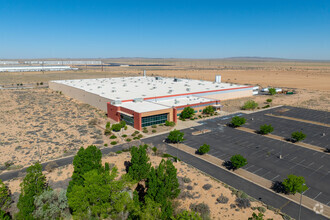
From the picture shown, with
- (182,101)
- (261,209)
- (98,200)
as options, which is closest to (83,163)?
(98,200)

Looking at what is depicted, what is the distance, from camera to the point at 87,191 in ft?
72.1

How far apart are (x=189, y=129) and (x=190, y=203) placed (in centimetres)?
3034

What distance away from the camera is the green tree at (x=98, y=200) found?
842 inches

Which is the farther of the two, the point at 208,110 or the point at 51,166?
the point at 208,110

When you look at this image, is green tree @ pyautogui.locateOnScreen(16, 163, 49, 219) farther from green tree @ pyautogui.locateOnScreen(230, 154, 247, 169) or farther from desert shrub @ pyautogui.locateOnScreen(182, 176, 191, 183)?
green tree @ pyautogui.locateOnScreen(230, 154, 247, 169)

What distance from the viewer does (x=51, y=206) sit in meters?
24.5

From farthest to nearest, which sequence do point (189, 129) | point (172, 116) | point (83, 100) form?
1. point (83, 100)
2. point (172, 116)
3. point (189, 129)

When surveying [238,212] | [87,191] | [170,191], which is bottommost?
[238,212]

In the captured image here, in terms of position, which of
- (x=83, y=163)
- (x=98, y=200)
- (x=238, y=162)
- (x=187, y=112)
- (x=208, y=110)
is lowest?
(x=238, y=162)

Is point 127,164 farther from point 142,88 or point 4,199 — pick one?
point 142,88

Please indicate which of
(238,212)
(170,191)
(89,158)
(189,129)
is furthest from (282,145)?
(89,158)

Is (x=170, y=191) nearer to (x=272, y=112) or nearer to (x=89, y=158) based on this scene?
(x=89, y=158)

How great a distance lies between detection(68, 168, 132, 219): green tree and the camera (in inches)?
842

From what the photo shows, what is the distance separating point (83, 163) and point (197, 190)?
50.4 feet
